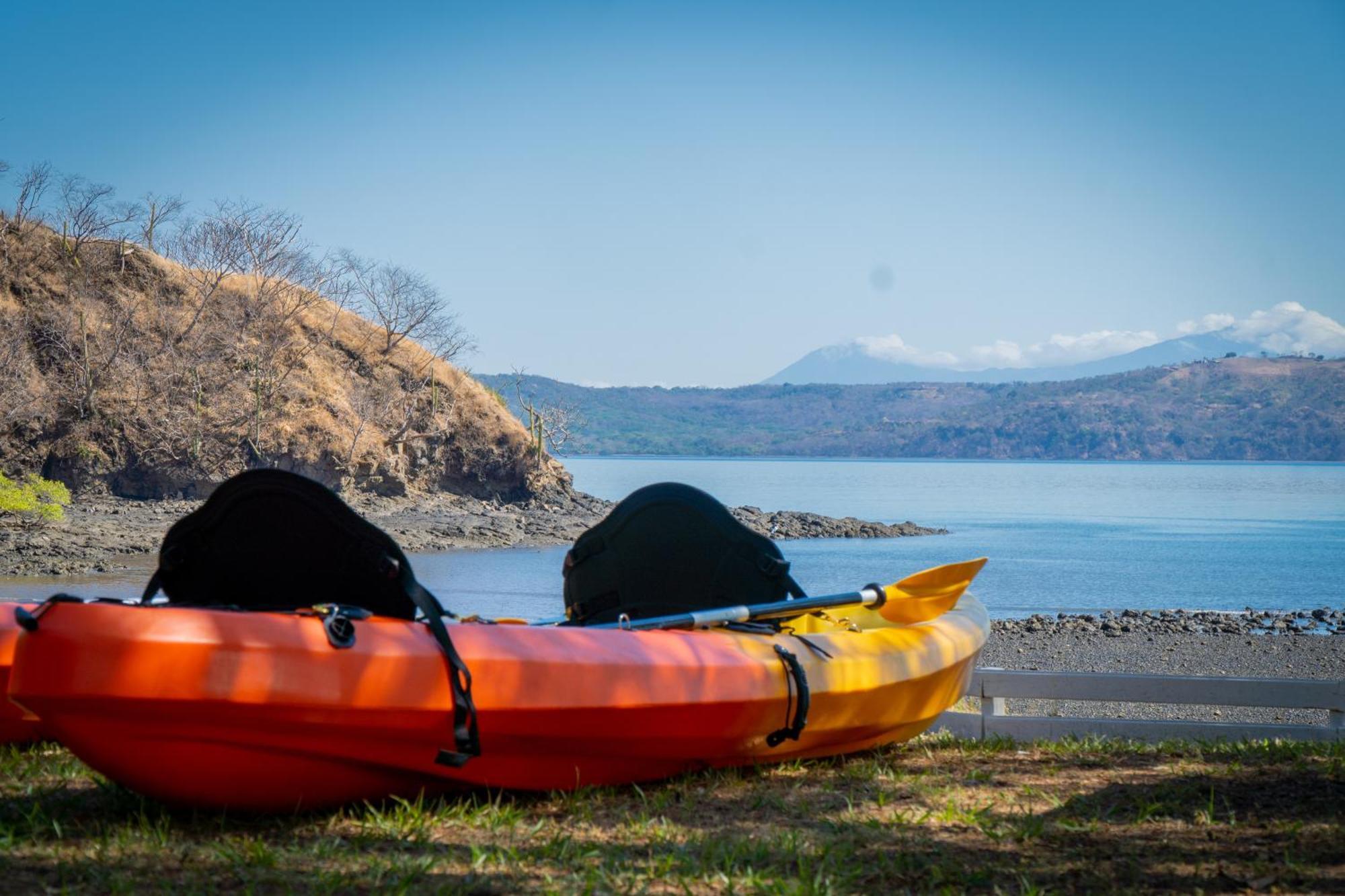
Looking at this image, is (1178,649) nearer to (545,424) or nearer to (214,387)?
(214,387)

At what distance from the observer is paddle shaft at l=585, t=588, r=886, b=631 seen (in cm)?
545

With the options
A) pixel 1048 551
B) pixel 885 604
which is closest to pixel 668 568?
pixel 885 604

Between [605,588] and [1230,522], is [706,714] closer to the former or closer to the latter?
[605,588]

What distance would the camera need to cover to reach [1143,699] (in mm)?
6195

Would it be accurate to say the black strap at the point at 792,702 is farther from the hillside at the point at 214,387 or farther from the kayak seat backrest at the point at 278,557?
the hillside at the point at 214,387

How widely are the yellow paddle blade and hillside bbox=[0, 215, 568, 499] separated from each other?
41.2m

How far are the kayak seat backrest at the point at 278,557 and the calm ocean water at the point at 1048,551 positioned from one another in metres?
17.0

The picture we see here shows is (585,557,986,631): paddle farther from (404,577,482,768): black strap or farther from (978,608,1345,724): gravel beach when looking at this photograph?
(978,608,1345,724): gravel beach

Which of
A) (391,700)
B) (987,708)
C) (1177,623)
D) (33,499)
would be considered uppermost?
(391,700)

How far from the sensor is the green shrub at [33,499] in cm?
2967

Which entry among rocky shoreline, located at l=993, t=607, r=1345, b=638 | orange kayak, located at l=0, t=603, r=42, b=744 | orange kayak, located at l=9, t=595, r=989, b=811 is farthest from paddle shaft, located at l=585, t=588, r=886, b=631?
rocky shoreline, located at l=993, t=607, r=1345, b=638

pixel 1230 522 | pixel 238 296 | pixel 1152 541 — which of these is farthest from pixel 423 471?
pixel 1230 522

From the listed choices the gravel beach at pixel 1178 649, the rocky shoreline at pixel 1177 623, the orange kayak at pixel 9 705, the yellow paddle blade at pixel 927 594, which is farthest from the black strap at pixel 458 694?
the rocky shoreline at pixel 1177 623

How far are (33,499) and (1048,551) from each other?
116 ft
